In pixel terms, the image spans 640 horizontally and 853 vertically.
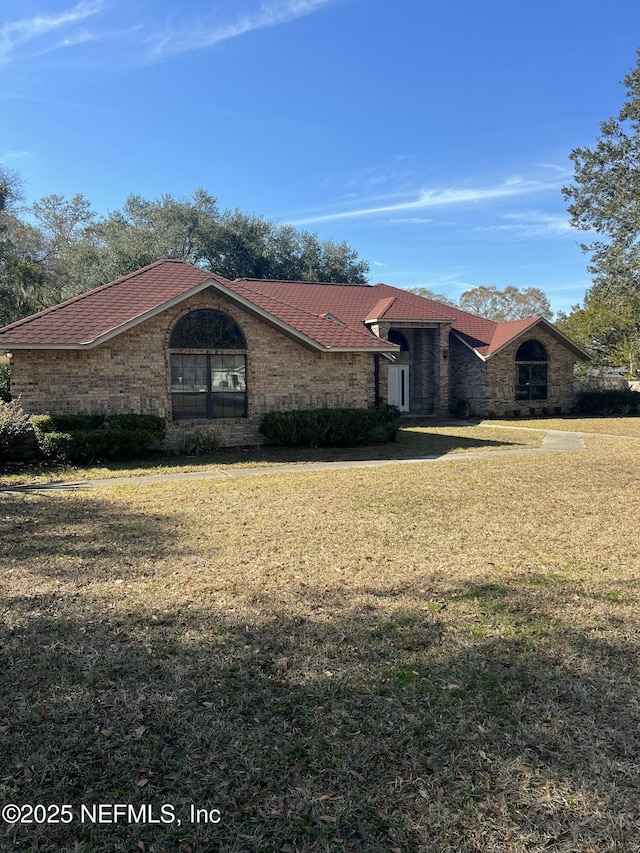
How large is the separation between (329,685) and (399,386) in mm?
25870

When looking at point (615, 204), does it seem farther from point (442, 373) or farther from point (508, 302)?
point (508, 302)

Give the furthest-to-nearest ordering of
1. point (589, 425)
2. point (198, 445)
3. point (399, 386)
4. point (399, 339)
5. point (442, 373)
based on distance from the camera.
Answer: point (399, 339) → point (399, 386) → point (442, 373) → point (589, 425) → point (198, 445)

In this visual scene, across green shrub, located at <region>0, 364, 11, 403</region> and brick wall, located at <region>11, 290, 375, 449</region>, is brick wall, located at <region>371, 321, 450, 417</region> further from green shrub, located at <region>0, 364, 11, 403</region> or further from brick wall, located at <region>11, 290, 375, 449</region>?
green shrub, located at <region>0, 364, 11, 403</region>

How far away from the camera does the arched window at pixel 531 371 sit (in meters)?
30.1

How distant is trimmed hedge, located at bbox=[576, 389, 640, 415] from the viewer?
1232 inches

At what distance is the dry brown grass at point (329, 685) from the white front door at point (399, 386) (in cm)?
2142

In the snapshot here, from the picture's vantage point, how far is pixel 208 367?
1641cm

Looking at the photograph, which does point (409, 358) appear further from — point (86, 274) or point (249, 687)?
point (249, 687)

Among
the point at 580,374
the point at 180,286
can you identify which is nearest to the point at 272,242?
the point at 580,374

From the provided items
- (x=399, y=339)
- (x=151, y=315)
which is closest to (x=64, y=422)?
(x=151, y=315)

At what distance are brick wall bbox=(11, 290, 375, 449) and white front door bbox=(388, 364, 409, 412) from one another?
418 inches

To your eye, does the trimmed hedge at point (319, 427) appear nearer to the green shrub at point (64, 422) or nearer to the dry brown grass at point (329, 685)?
the green shrub at point (64, 422)

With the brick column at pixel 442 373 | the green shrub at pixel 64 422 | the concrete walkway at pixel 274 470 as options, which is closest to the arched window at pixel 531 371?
the brick column at pixel 442 373

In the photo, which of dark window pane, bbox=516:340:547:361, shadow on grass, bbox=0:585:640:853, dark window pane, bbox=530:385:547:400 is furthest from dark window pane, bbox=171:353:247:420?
dark window pane, bbox=530:385:547:400
